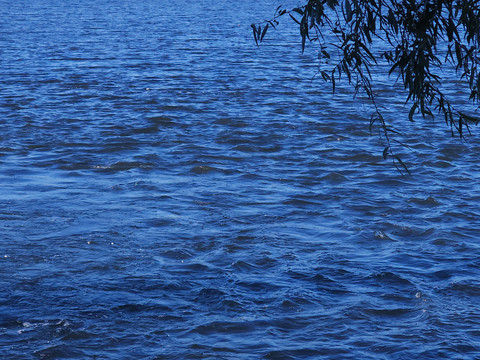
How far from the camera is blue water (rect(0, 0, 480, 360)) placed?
24.6ft

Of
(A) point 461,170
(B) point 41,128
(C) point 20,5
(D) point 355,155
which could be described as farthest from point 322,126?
(C) point 20,5

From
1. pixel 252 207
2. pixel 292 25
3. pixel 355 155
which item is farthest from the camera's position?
pixel 292 25

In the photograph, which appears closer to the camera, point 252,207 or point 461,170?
point 252,207

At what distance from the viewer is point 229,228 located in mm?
10477

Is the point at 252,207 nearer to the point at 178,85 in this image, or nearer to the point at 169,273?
the point at 169,273

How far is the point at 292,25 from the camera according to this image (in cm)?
4206

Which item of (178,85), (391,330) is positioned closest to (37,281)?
(391,330)

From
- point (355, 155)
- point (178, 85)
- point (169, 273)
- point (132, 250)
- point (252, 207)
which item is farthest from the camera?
point (178, 85)

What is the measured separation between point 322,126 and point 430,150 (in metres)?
2.80

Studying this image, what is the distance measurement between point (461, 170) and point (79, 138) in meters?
7.09

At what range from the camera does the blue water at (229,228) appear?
750 centimetres

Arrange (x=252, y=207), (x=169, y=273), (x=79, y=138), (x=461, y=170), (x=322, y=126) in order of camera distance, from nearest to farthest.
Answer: (x=169, y=273) < (x=252, y=207) < (x=461, y=170) < (x=79, y=138) < (x=322, y=126)

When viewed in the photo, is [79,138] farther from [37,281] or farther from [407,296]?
[407,296]

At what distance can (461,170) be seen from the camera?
13328mm
